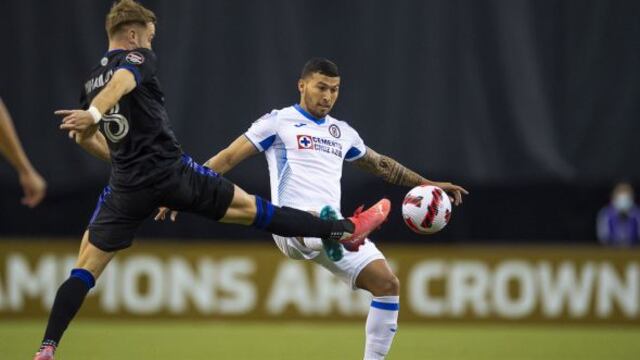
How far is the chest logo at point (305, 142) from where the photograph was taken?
7.68 metres

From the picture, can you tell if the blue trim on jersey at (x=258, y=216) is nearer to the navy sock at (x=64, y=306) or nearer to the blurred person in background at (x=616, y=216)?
the navy sock at (x=64, y=306)

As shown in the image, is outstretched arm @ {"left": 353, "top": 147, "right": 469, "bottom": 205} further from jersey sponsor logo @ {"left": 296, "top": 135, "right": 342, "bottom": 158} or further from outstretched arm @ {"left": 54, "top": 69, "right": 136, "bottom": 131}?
outstretched arm @ {"left": 54, "top": 69, "right": 136, "bottom": 131}

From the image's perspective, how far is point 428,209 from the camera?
24.8 feet

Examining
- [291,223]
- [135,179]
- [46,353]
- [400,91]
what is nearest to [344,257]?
[291,223]

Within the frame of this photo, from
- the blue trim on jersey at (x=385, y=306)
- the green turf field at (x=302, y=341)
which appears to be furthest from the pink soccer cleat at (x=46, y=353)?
the green turf field at (x=302, y=341)

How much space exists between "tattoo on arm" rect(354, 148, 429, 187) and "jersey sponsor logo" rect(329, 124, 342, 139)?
0.92 ft

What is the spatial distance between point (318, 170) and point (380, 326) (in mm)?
1080

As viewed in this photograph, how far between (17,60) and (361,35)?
419 cm

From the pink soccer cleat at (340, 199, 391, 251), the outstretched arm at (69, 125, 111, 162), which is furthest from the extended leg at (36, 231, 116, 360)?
the pink soccer cleat at (340, 199, 391, 251)

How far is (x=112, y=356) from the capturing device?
932 cm

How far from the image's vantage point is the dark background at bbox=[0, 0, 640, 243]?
1434 centimetres

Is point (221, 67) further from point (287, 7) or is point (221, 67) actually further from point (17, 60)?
point (17, 60)

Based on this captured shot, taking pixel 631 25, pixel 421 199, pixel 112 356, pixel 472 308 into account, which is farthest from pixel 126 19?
pixel 631 25

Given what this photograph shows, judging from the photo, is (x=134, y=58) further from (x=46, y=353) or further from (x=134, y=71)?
(x=46, y=353)
